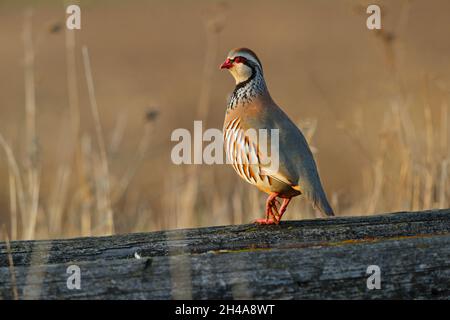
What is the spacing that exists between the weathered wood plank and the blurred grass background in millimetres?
2085

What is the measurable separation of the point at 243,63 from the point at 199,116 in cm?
373

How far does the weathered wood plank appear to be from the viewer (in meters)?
2.70

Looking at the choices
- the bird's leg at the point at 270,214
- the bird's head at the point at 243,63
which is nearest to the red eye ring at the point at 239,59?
the bird's head at the point at 243,63

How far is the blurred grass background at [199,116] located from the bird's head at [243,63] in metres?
0.96

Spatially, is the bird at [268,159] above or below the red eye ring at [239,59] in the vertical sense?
below

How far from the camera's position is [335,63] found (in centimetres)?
1659

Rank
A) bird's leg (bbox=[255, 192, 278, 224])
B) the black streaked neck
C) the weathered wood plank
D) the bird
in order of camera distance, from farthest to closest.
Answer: the black streaked neck → the bird → bird's leg (bbox=[255, 192, 278, 224]) → the weathered wood plank

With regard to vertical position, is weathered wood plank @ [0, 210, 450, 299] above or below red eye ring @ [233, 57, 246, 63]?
below

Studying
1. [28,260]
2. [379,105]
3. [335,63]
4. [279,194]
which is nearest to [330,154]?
[379,105]

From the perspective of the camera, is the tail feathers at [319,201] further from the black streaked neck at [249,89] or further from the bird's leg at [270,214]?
the black streaked neck at [249,89]

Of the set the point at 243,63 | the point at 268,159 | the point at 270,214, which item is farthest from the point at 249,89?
the point at 270,214

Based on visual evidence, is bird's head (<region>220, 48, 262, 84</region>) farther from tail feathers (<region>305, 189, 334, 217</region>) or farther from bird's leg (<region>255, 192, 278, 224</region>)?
tail feathers (<region>305, 189, 334, 217</region>)

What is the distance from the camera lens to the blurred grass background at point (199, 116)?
19.9ft

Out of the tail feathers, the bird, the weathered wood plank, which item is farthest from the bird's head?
the weathered wood plank
